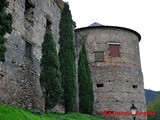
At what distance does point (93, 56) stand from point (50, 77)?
883cm

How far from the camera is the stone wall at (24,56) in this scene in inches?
539

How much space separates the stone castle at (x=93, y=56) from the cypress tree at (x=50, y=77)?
2.72ft

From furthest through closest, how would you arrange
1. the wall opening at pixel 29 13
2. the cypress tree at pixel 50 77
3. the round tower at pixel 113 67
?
the round tower at pixel 113 67
the wall opening at pixel 29 13
the cypress tree at pixel 50 77

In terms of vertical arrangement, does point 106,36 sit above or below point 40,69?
above

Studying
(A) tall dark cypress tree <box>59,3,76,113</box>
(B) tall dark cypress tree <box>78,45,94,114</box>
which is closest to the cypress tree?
(A) tall dark cypress tree <box>59,3,76,113</box>

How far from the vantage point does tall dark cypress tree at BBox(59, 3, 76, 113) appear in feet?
53.9

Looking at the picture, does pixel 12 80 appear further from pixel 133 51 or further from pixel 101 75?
pixel 133 51

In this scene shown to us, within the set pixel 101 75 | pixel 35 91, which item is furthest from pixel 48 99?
pixel 101 75

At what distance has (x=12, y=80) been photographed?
1391 cm

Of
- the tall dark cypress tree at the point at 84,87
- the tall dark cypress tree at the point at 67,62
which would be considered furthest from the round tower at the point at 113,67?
the tall dark cypress tree at the point at 67,62

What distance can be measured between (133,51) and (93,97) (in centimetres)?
515

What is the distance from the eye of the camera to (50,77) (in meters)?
15.0

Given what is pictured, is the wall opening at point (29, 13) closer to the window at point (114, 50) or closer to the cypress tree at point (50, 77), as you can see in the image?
the cypress tree at point (50, 77)

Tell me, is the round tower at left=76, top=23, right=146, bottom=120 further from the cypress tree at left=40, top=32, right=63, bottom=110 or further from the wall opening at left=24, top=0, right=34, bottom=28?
the cypress tree at left=40, top=32, right=63, bottom=110
